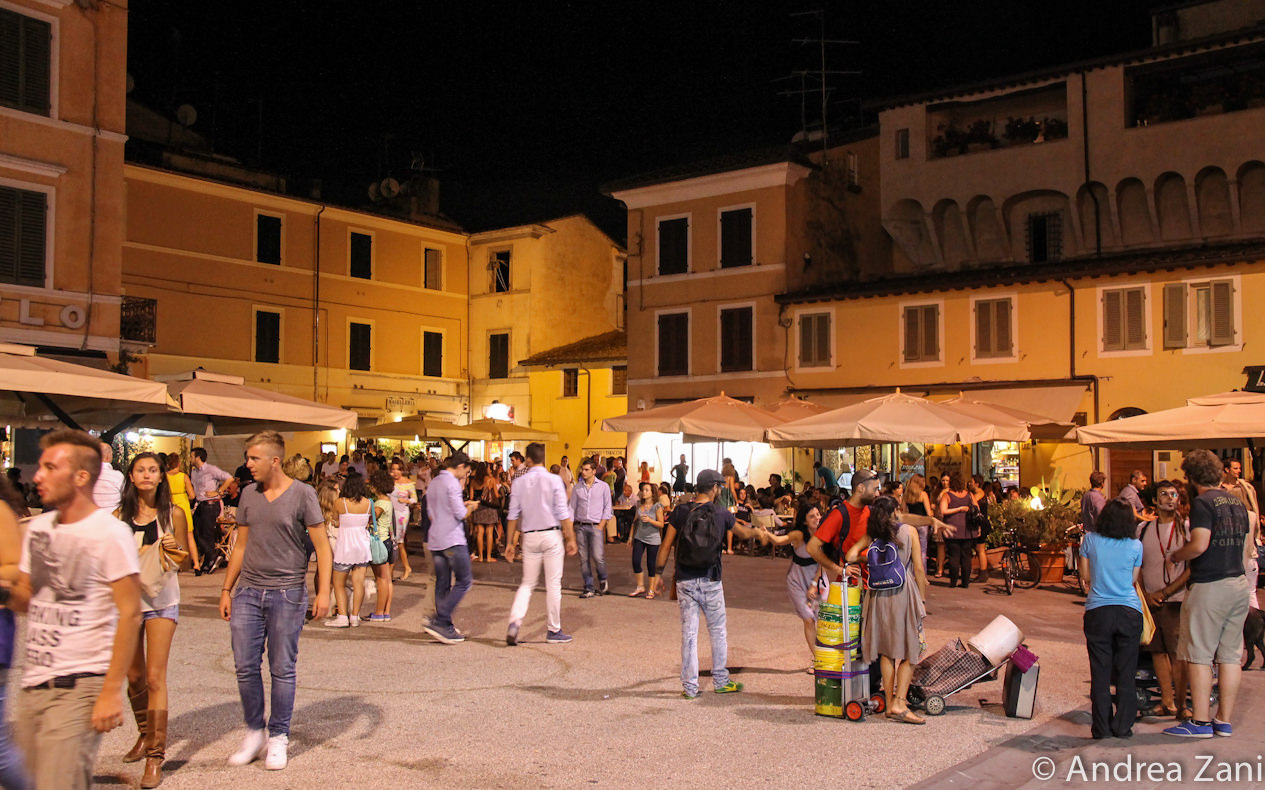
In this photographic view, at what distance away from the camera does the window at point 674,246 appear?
31266 mm

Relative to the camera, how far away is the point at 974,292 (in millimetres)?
25547


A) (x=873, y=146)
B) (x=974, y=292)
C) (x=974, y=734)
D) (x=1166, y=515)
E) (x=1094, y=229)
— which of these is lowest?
(x=974, y=734)

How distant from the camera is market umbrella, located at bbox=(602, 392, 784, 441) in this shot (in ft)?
57.6

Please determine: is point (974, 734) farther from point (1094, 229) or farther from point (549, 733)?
point (1094, 229)

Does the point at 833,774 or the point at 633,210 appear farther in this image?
the point at 633,210

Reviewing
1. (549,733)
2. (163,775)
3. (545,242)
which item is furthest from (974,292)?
(163,775)

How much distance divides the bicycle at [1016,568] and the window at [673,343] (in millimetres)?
15593

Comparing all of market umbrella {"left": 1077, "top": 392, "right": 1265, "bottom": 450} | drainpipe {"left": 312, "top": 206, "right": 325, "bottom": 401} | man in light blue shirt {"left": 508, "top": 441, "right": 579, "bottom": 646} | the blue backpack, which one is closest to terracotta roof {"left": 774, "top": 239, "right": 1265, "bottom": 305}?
market umbrella {"left": 1077, "top": 392, "right": 1265, "bottom": 450}

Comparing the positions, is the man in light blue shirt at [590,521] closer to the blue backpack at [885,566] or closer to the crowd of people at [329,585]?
the crowd of people at [329,585]

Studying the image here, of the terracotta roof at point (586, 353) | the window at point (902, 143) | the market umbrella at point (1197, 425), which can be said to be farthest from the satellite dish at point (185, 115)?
the market umbrella at point (1197, 425)

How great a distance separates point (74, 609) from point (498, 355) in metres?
33.6

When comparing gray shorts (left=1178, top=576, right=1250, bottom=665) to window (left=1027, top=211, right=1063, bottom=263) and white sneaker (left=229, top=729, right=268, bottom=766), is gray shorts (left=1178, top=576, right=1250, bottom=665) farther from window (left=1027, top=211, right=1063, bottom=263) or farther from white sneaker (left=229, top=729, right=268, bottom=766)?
window (left=1027, top=211, right=1063, bottom=263)

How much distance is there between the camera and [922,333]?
86.7ft

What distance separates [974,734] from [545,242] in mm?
31212
